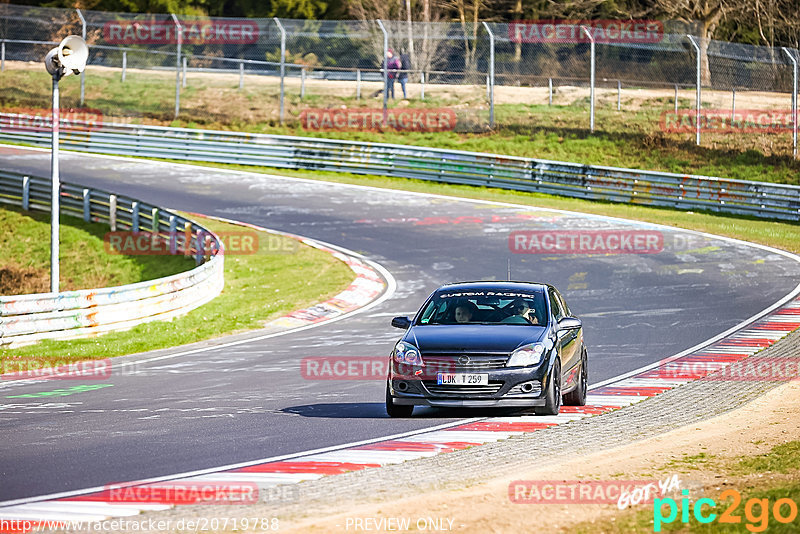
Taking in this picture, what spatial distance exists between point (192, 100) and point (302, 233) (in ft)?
67.0

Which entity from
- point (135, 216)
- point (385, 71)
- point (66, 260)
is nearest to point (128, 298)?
point (135, 216)

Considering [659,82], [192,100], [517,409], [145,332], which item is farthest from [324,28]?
[517,409]

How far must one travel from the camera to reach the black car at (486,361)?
11391 mm

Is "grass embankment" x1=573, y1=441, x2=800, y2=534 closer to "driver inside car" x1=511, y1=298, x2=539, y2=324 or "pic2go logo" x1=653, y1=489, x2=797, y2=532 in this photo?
"pic2go logo" x1=653, y1=489, x2=797, y2=532

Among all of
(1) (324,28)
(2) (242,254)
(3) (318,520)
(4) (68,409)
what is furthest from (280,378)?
(1) (324,28)

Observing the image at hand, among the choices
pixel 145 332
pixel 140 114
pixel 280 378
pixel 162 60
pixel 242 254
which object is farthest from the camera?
pixel 162 60

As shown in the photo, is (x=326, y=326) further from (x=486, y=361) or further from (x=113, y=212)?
(x=113, y=212)

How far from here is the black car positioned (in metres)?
11.4

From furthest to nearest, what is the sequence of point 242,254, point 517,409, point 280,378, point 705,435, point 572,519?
point 242,254, point 280,378, point 517,409, point 705,435, point 572,519

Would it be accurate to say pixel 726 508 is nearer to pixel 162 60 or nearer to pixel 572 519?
pixel 572 519

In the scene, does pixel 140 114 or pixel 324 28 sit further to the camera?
pixel 140 114

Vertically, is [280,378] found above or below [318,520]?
below

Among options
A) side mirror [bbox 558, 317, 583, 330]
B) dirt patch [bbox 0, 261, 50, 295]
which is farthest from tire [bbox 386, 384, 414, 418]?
dirt patch [bbox 0, 261, 50, 295]

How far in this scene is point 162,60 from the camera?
5250 centimetres
